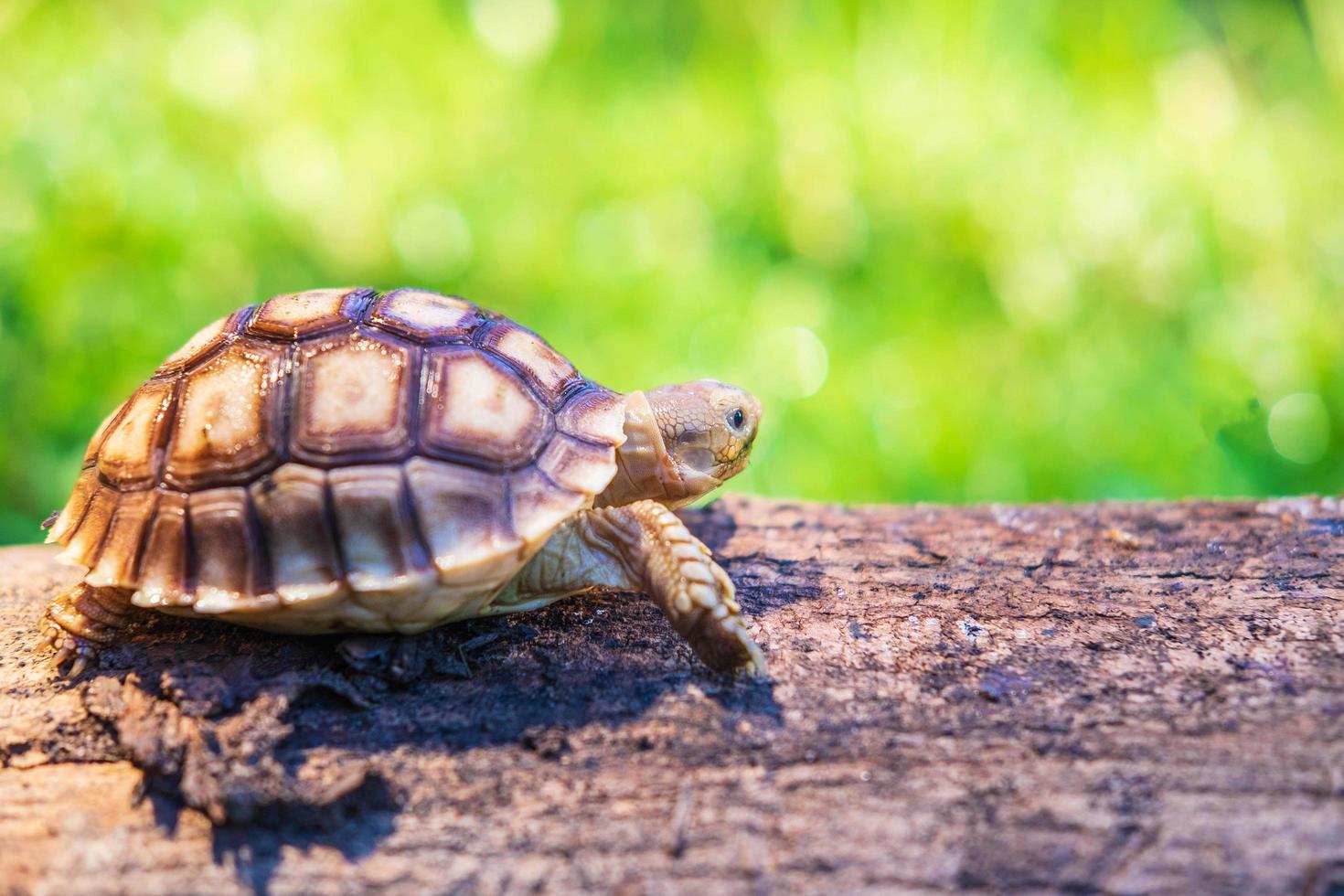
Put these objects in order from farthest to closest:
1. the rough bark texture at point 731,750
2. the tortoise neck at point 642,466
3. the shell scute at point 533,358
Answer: the tortoise neck at point 642,466 → the shell scute at point 533,358 → the rough bark texture at point 731,750

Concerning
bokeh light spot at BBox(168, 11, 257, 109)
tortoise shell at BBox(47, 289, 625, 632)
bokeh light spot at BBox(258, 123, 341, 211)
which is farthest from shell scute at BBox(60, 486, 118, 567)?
bokeh light spot at BBox(168, 11, 257, 109)

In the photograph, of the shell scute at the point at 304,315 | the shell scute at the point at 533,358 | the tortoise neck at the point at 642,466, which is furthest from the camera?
the tortoise neck at the point at 642,466

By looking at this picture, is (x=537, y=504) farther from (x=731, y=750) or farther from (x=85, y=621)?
(x=85, y=621)

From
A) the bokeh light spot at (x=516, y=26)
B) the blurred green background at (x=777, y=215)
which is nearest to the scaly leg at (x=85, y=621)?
the blurred green background at (x=777, y=215)

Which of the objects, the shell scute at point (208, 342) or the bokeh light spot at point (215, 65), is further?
the bokeh light spot at point (215, 65)

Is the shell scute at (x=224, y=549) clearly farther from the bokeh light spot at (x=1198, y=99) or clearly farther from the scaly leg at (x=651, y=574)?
the bokeh light spot at (x=1198, y=99)

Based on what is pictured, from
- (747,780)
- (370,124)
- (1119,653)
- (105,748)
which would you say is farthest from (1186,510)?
(370,124)

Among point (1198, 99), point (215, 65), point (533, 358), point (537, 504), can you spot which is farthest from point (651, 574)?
point (1198, 99)

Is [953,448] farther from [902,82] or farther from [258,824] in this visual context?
[258,824]
